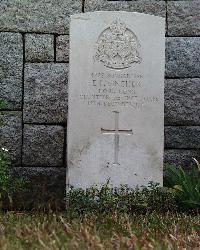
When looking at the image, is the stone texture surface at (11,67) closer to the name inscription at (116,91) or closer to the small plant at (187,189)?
the name inscription at (116,91)

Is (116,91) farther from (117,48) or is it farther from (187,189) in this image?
(187,189)

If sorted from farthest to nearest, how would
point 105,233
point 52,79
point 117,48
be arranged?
point 52,79 → point 117,48 → point 105,233

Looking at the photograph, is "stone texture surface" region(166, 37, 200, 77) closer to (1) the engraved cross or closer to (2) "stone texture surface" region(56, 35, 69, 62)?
(2) "stone texture surface" region(56, 35, 69, 62)

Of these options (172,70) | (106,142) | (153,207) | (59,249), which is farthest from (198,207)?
(59,249)

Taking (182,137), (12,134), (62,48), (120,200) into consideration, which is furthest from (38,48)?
(120,200)

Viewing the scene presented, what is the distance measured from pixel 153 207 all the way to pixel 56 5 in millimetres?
2173

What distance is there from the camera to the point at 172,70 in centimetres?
654

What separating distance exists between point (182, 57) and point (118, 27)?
1.05 m

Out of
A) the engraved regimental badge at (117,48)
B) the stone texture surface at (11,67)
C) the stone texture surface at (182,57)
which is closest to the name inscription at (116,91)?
the engraved regimental badge at (117,48)

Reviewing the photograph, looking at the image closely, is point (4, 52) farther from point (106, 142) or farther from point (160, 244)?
point (160, 244)

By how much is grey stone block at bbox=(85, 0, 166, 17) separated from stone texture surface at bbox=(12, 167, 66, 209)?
5.22 feet

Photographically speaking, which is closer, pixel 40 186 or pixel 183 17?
pixel 40 186

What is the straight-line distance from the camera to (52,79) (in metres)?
6.43

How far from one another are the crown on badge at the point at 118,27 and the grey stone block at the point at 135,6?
849 mm
